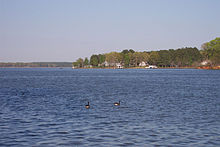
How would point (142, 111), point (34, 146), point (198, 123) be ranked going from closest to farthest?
1. point (34, 146)
2. point (198, 123)
3. point (142, 111)

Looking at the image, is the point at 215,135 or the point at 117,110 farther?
the point at 117,110

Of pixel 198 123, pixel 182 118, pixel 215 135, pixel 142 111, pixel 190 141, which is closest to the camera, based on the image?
pixel 190 141

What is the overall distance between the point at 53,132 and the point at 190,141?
9.51 m

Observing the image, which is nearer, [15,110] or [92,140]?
[92,140]

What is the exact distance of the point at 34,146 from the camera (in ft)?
57.0

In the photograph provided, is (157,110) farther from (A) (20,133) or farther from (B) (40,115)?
(A) (20,133)

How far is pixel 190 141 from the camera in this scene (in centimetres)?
1859

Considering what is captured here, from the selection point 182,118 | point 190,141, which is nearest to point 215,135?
point 190,141

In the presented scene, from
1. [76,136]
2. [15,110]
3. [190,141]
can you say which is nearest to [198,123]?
[190,141]

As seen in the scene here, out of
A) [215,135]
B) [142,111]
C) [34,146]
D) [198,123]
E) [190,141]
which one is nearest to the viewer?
[34,146]

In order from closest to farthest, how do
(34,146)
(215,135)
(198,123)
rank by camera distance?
(34,146)
(215,135)
(198,123)

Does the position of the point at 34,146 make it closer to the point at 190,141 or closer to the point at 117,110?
the point at 190,141

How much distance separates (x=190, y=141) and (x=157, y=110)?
12429 millimetres

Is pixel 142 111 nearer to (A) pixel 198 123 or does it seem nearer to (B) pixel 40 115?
(A) pixel 198 123
